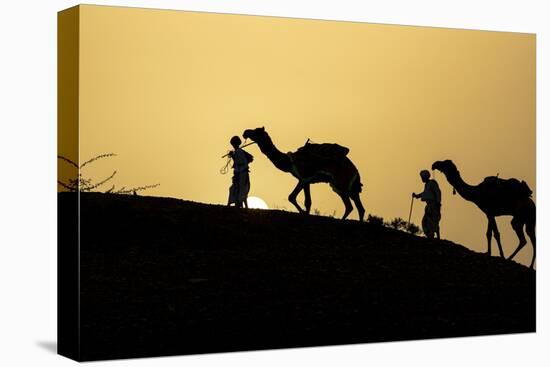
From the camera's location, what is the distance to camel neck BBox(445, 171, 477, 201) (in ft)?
51.5

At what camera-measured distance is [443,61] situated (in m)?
15.6

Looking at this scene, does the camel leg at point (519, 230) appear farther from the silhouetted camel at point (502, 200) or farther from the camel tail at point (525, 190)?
the camel tail at point (525, 190)

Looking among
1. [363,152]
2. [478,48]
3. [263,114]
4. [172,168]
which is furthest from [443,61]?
[172,168]

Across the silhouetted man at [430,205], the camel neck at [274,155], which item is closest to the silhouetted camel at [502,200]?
the silhouetted man at [430,205]

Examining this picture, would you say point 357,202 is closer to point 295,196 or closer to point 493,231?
point 295,196

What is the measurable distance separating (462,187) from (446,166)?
0.35 metres

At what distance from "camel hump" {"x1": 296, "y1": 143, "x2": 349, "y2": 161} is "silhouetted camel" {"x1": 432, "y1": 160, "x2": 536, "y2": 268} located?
153cm

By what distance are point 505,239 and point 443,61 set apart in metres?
2.37

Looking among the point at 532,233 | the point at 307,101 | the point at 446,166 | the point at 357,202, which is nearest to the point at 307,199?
the point at 357,202

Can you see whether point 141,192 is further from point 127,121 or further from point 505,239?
point 505,239

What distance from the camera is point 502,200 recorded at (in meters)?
16.2

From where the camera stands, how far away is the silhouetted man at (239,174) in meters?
14.3

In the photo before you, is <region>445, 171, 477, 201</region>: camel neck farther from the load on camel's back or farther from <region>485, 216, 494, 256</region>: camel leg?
the load on camel's back

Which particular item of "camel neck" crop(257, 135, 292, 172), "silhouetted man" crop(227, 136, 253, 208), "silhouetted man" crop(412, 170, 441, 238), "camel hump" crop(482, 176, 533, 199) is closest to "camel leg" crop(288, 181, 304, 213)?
"camel neck" crop(257, 135, 292, 172)
